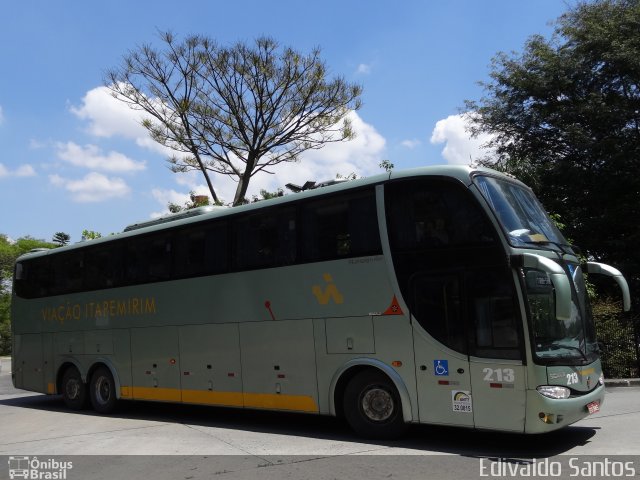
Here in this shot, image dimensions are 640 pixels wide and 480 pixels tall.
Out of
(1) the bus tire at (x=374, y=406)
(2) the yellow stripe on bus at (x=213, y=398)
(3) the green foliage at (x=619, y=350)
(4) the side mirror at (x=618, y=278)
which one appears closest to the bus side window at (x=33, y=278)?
(2) the yellow stripe on bus at (x=213, y=398)

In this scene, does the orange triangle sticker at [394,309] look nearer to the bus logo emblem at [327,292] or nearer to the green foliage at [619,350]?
the bus logo emblem at [327,292]

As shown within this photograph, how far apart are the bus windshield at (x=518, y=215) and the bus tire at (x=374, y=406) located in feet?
8.66

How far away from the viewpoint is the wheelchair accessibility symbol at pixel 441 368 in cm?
757

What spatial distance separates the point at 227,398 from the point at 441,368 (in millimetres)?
4302

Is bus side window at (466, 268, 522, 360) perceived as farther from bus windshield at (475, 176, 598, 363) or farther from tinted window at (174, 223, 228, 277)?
tinted window at (174, 223, 228, 277)

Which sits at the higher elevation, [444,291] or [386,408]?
[444,291]

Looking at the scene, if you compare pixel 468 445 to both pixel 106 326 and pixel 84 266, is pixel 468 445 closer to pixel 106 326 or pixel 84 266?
pixel 106 326

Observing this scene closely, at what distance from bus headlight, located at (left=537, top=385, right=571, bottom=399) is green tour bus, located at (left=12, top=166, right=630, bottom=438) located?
0.08 ft

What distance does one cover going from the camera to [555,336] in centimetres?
708

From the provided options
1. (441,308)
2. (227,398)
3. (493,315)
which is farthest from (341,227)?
(227,398)

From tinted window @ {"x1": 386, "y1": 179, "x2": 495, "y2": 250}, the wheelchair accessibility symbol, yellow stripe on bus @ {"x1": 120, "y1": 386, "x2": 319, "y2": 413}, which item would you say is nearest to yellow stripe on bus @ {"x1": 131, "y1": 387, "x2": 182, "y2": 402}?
yellow stripe on bus @ {"x1": 120, "y1": 386, "x2": 319, "y2": 413}

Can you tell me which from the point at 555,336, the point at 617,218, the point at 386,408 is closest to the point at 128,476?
the point at 386,408

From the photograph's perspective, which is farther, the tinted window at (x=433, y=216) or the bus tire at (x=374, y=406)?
the bus tire at (x=374, y=406)

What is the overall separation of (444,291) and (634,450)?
2.85m
